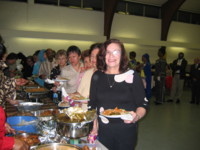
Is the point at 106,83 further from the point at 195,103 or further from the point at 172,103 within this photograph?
the point at 195,103

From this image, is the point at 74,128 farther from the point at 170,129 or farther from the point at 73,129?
the point at 170,129

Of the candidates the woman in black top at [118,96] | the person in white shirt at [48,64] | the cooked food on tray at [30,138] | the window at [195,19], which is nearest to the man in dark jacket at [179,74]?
the person in white shirt at [48,64]

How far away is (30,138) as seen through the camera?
3.80ft

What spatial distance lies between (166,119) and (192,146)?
4.19 feet

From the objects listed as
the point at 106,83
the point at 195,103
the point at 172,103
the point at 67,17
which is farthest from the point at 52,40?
the point at 106,83

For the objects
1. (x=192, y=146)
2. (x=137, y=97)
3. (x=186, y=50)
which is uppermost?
(x=186, y=50)

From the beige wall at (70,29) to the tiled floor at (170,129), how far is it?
15.3 feet

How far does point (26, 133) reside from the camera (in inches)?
47.5

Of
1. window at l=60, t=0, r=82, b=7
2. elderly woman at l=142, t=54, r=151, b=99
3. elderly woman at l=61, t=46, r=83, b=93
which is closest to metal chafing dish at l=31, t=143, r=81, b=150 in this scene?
elderly woman at l=61, t=46, r=83, b=93

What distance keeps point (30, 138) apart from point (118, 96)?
24.6 inches

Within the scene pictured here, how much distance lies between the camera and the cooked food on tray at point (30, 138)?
113 centimetres

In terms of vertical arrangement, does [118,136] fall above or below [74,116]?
below

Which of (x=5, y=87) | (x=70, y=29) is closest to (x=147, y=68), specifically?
(x=70, y=29)

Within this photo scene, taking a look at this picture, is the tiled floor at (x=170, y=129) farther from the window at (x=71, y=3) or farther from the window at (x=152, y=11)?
the window at (x=152, y=11)
